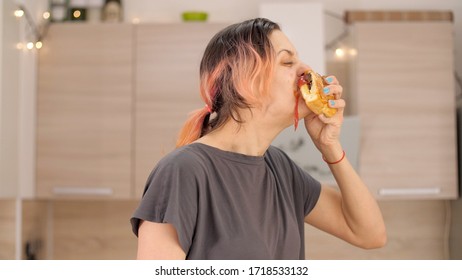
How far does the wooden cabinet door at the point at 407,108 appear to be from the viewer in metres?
2.99

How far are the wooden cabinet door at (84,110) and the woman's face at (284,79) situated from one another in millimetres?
1868

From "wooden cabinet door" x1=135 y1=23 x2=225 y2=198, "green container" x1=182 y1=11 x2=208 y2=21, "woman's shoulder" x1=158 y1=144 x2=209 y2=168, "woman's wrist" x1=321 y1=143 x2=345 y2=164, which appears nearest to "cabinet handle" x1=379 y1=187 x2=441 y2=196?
"wooden cabinet door" x1=135 y1=23 x2=225 y2=198

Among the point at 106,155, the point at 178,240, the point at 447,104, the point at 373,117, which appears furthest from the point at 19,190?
the point at 178,240

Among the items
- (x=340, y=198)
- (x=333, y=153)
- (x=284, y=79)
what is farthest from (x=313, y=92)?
(x=340, y=198)

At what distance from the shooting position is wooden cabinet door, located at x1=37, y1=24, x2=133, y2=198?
3018 mm

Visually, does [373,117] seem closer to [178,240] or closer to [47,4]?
[47,4]

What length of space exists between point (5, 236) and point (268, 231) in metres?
1.90

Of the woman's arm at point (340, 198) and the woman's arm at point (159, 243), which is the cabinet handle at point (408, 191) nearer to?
the woman's arm at point (340, 198)

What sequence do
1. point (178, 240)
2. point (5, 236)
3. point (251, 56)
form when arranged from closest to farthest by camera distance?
point (178, 240) → point (251, 56) → point (5, 236)

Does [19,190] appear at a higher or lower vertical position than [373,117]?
lower

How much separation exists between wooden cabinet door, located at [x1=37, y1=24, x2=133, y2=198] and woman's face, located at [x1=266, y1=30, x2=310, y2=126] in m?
1.87

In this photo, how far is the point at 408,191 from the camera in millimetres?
2988

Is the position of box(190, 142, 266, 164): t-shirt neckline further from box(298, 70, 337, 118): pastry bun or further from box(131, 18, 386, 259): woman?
box(298, 70, 337, 118): pastry bun

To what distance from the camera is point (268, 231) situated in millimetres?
1170
